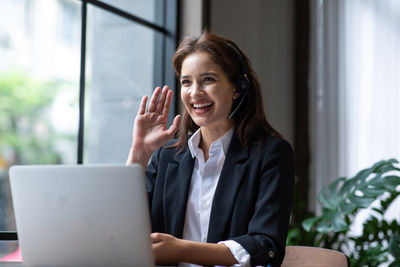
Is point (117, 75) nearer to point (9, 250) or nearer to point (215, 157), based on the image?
point (9, 250)

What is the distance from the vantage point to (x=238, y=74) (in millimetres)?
1866

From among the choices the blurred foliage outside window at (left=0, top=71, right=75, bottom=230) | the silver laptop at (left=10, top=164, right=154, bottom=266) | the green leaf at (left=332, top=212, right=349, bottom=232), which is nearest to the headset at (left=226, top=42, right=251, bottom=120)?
the silver laptop at (left=10, top=164, right=154, bottom=266)

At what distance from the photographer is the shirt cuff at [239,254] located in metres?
1.46

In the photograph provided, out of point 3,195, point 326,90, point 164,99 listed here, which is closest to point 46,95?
point 3,195

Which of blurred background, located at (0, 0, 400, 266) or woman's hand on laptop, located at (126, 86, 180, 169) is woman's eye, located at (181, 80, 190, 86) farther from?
blurred background, located at (0, 0, 400, 266)

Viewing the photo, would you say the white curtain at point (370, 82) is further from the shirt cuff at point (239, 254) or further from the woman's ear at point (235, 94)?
the shirt cuff at point (239, 254)

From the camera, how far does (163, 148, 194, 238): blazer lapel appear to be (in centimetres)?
175

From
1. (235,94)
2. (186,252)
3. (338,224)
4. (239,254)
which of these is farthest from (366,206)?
(186,252)

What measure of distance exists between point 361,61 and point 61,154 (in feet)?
30.5

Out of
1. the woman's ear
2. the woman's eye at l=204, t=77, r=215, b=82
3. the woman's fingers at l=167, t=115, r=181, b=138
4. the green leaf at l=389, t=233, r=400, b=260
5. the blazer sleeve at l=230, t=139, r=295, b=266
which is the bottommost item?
the green leaf at l=389, t=233, r=400, b=260

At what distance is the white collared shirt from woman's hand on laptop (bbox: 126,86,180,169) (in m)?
0.11

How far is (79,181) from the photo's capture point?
1126 millimetres

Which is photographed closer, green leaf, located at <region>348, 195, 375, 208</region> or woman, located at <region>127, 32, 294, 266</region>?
woman, located at <region>127, 32, 294, 266</region>

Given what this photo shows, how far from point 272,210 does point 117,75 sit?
2.26m
